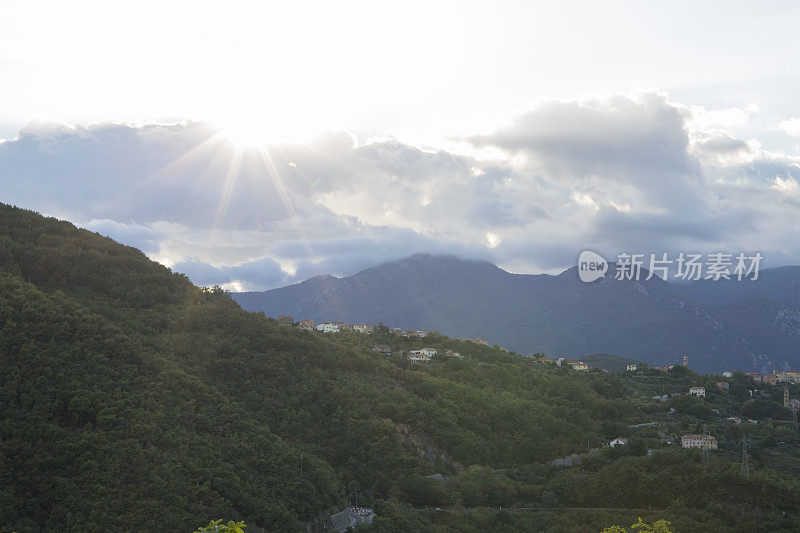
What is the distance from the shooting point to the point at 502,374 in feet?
242

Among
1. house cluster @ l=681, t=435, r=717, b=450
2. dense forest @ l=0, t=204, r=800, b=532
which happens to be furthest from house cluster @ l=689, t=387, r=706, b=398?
house cluster @ l=681, t=435, r=717, b=450

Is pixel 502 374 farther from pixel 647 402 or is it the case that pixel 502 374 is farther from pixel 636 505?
pixel 636 505

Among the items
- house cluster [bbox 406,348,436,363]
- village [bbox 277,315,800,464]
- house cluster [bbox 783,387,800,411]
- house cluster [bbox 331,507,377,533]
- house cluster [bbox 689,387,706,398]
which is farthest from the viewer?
house cluster [bbox 689,387,706,398]

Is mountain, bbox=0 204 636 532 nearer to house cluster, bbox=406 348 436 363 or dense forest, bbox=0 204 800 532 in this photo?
dense forest, bbox=0 204 800 532

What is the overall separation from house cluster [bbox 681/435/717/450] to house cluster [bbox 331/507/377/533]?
1422 inches

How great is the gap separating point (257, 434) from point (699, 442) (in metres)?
44.6

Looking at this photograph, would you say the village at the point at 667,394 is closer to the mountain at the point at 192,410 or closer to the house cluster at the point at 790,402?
the house cluster at the point at 790,402

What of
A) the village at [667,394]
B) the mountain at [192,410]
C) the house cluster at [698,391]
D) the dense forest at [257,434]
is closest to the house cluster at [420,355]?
the village at [667,394]

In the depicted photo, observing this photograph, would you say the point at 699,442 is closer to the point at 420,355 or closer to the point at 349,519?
the point at 420,355

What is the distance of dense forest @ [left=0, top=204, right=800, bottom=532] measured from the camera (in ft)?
93.1

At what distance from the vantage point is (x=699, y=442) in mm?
56906

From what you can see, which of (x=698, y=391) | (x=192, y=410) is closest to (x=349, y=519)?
(x=192, y=410)

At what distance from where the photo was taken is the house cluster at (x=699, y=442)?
182 ft

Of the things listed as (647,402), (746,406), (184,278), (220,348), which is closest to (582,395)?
(647,402)
